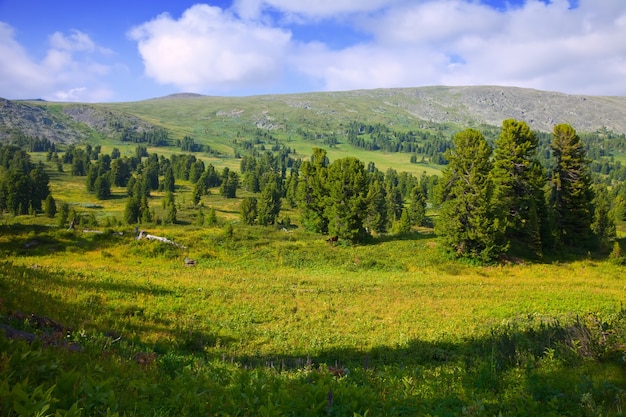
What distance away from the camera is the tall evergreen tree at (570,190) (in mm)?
44625

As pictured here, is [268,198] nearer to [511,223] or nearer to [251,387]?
[511,223]

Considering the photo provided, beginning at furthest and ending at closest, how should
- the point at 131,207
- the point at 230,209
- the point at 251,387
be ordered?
1. the point at 230,209
2. the point at 131,207
3. the point at 251,387

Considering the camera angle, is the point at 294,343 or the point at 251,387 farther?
the point at 294,343

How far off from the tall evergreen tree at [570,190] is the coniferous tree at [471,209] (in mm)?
12596

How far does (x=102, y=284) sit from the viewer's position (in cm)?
2091

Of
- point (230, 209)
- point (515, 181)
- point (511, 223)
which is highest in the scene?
point (515, 181)

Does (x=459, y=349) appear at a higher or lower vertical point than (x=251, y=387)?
lower

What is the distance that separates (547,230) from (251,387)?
1831 inches

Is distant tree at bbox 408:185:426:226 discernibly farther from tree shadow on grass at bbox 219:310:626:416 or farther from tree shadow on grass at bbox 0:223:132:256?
tree shadow on grass at bbox 219:310:626:416

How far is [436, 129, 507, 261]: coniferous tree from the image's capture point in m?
37.7

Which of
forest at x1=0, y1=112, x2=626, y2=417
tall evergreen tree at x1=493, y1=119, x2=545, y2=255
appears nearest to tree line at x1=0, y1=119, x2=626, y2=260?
tall evergreen tree at x1=493, y1=119, x2=545, y2=255

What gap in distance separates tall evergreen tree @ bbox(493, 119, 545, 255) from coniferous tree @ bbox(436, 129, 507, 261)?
5.08 m

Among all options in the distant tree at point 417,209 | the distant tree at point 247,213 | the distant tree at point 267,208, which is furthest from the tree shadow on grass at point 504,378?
the distant tree at point 417,209

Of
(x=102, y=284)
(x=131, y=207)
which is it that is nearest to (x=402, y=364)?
(x=102, y=284)
